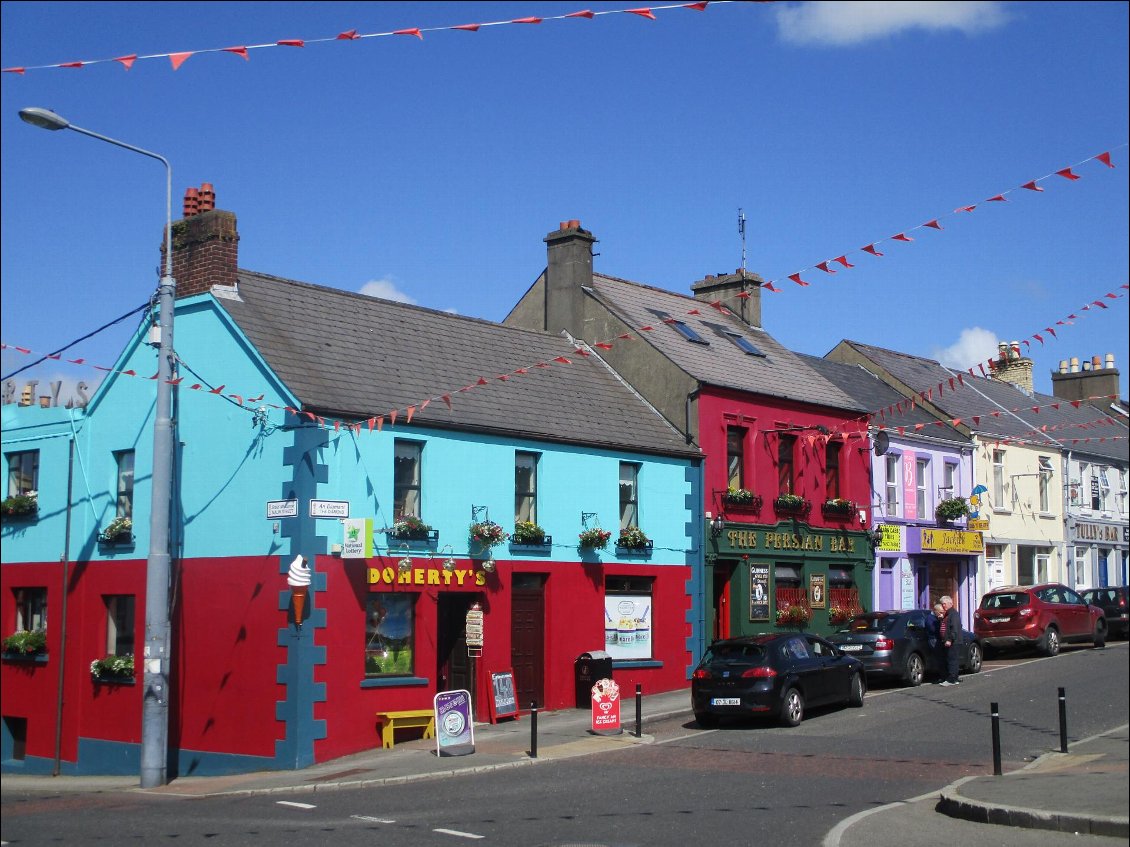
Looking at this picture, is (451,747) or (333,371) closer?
(451,747)

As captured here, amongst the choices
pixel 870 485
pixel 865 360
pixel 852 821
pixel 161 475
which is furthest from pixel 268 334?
pixel 865 360

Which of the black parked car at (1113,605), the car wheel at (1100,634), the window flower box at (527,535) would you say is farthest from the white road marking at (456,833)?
the black parked car at (1113,605)

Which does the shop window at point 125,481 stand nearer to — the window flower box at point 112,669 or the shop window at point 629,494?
the window flower box at point 112,669

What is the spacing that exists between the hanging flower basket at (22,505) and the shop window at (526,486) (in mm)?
9839

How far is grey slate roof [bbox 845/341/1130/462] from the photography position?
40312 millimetres

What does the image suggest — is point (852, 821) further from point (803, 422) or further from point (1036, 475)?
point (1036, 475)

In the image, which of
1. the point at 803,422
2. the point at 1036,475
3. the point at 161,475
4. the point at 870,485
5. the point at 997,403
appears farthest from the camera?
the point at 997,403

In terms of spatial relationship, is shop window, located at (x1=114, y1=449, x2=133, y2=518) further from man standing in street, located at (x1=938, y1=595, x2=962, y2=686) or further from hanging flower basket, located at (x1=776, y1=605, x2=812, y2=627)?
man standing in street, located at (x1=938, y1=595, x2=962, y2=686)

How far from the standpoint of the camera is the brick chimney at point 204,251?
75.7 ft

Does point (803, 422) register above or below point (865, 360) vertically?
below

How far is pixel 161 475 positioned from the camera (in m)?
18.8

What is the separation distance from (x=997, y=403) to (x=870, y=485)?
38.0 feet

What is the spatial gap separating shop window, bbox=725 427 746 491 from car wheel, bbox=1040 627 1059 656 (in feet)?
26.7

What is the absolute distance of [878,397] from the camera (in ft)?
125
